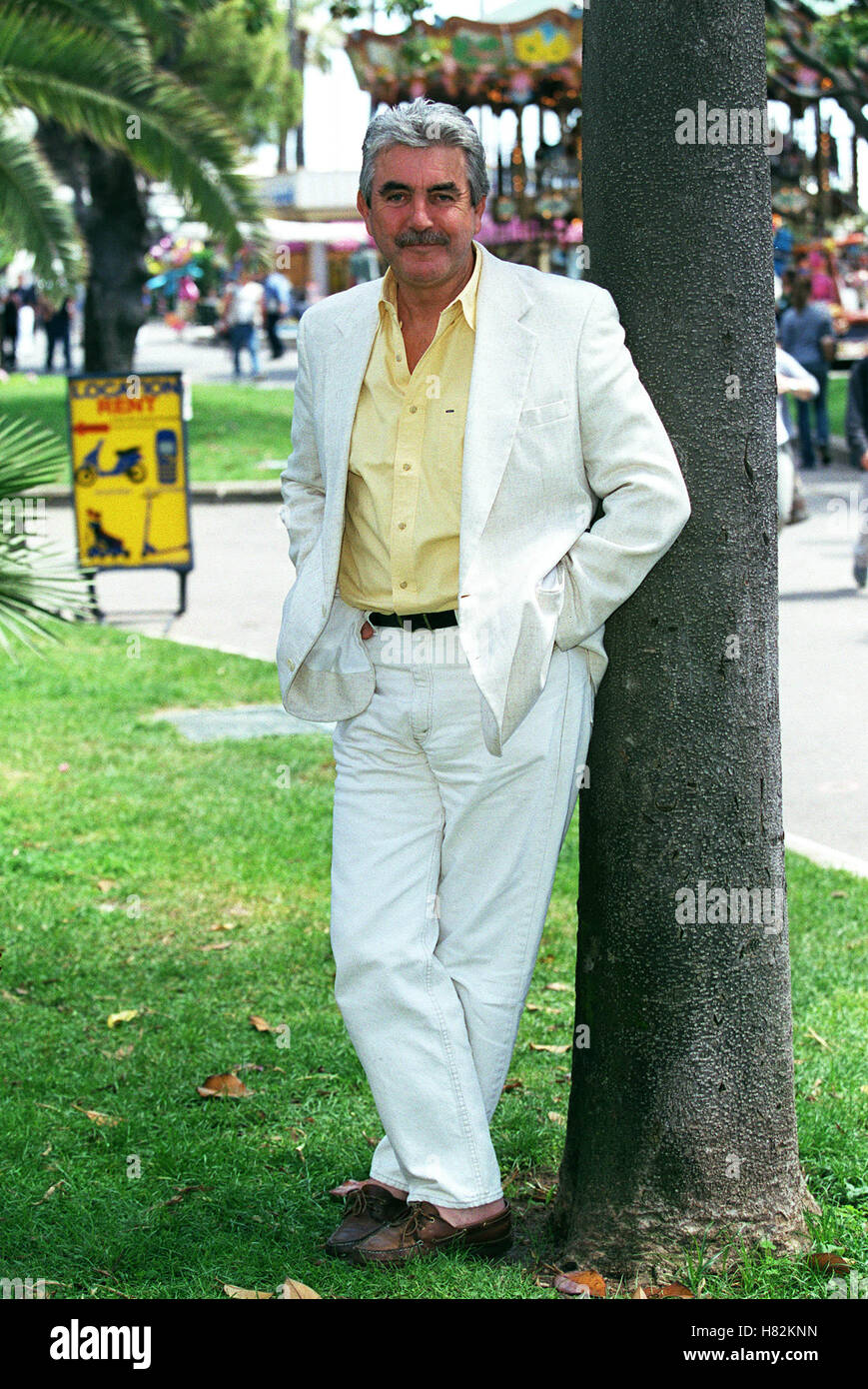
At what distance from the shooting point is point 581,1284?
10.8 feet

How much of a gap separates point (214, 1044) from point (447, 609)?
185 centimetres

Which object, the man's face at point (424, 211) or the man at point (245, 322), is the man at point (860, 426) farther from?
the man at point (245, 322)

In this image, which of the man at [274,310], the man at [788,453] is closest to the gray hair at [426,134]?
the man at [788,453]

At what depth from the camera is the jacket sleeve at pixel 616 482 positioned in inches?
121

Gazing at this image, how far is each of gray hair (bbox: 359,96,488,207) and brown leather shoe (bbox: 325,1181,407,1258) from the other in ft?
6.55

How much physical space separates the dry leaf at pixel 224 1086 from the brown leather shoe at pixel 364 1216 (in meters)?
0.81

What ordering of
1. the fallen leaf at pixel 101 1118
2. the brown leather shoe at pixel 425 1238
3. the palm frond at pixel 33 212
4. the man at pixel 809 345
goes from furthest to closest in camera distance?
the man at pixel 809 345, the palm frond at pixel 33 212, the fallen leaf at pixel 101 1118, the brown leather shoe at pixel 425 1238

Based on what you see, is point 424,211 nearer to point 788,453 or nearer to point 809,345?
point 788,453

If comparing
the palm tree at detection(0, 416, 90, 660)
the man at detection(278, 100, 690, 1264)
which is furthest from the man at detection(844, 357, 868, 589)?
the man at detection(278, 100, 690, 1264)

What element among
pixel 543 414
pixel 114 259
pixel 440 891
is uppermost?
pixel 114 259

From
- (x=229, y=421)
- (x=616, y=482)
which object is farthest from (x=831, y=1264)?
(x=229, y=421)

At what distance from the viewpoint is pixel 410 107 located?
10.4 feet
